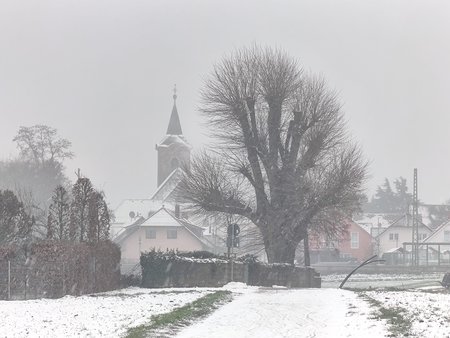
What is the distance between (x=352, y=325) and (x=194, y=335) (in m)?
2.99

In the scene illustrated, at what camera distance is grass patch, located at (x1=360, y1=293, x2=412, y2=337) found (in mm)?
13159

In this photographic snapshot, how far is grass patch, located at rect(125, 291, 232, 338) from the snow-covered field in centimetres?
22

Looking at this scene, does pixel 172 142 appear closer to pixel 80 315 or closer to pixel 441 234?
pixel 441 234

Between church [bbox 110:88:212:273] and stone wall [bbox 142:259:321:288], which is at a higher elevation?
church [bbox 110:88:212:273]

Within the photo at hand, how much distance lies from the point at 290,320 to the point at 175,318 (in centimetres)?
227

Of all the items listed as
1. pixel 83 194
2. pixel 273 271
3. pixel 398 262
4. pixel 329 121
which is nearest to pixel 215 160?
pixel 329 121

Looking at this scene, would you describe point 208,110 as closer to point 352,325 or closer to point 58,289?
point 58,289

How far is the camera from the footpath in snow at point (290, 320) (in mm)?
13969

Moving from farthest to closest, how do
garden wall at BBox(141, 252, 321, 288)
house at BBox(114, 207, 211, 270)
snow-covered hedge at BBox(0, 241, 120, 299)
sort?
house at BBox(114, 207, 211, 270)
garden wall at BBox(141, 252, 321, 288)
snow-covered hedge at BBox(0, 241, 120, 299)

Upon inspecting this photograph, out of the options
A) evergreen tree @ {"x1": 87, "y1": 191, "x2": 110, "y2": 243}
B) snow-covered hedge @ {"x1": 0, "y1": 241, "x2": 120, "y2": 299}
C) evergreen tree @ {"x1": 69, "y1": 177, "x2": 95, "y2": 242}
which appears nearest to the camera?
snow-covered hedge @ {"x1": 0, "y1": 241, "x2": 120, "y2": 299}

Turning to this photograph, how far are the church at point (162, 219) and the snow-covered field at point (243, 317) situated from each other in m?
60.4

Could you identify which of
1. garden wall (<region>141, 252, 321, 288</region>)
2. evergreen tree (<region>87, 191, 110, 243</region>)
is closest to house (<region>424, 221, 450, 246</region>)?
garden wall (<region>141, 252, 321, 288</region>)

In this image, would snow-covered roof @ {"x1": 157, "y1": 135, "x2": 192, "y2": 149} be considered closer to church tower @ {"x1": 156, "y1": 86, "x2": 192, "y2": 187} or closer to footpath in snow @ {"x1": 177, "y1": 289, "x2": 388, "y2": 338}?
church tower @ {"x1": 156, "y1": 86, "x2": 192, "y2": 187}

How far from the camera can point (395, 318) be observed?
15.2 meters
